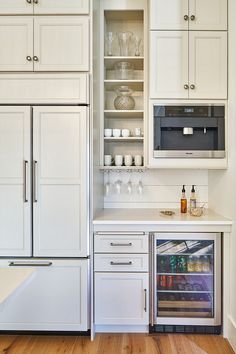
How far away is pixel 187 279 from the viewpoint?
2297 millimetres

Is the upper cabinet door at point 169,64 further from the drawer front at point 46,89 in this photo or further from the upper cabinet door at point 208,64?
the drawer front at point 46,89

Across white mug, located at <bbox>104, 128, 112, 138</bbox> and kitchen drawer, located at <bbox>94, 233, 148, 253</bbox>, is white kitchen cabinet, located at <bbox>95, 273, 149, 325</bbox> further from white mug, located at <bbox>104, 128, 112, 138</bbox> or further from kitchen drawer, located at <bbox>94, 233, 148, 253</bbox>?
white mug, located at <bbox>104, 128, 112, 138</bbox>

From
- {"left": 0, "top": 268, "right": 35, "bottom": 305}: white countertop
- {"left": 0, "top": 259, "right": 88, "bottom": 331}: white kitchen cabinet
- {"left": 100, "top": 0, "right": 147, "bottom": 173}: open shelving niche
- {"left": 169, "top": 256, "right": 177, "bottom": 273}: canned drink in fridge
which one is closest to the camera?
{"left": 0, "top": 268, "right": 35, "bottom": 305}: white countertop

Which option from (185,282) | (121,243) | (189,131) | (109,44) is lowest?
(185,282)

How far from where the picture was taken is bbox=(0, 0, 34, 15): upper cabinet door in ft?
7.31

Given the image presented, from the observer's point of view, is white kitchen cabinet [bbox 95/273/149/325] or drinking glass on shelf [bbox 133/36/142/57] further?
drinking glass on shelf [bbox 133/36/142/57]

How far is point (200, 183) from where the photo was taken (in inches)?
113

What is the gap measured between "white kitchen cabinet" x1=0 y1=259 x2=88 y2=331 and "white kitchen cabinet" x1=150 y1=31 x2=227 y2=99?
62.7 inches

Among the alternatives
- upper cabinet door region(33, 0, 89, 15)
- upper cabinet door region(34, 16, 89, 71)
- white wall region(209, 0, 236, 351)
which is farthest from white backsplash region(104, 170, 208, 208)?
upper cabinet door region(33, 0, 89, 15)

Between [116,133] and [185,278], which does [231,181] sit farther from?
[116,133]

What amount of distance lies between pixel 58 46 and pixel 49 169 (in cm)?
97

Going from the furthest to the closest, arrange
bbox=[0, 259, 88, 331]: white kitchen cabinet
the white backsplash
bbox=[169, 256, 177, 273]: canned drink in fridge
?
the white backsplash
bbox=[169, 256, 177, 273]: canned drink in fridge
bbox=[0, 259, 88, 331]: white kitchen cabinet

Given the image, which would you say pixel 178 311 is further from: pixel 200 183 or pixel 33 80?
pixel 33 80

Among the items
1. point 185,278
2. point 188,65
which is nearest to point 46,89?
point 188,65
